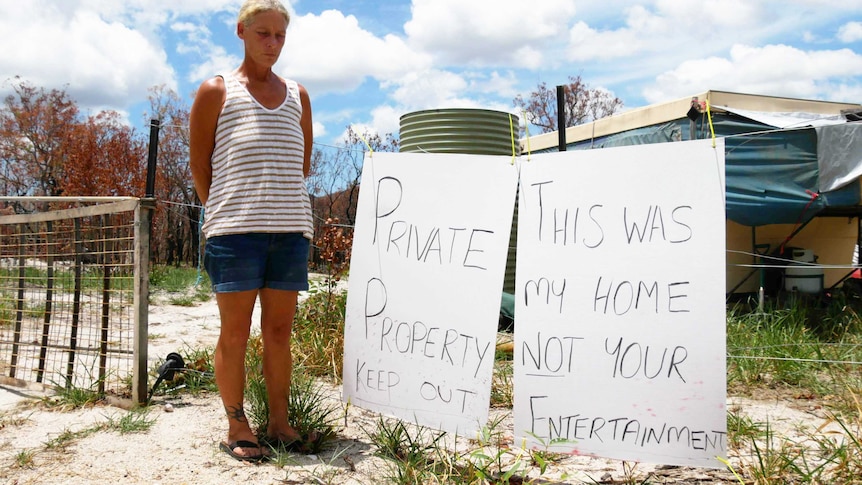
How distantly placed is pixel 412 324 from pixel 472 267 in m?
0.34

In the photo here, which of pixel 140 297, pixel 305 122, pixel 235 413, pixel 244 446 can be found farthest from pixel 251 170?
pixel 140 297

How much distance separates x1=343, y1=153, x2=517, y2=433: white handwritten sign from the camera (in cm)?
246

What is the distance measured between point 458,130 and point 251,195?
9.96 ft

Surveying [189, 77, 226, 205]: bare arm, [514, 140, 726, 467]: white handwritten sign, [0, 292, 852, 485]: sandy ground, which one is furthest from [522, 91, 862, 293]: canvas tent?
[189, 77, 226, 205]: bare arm

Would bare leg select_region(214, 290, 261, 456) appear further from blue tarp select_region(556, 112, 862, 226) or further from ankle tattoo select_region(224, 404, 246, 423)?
blue tarp select_region(556, 112, 862, 226)

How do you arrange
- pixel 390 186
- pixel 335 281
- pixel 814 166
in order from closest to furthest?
pixel 390 186 < pixel 335 281 < pixel 814 166

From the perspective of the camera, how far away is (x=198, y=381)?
13.1 ft

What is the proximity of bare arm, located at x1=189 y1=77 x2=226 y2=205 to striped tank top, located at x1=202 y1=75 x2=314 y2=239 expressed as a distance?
0.03 metres

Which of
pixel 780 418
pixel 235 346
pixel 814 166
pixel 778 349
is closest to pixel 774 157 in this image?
pixel 814 166

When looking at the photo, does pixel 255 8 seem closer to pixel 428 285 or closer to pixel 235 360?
pixel 428 285

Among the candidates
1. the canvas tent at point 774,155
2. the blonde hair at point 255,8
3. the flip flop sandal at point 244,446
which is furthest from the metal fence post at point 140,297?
the canvas tent at point 774,155

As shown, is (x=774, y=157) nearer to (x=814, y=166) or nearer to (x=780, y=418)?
(x=814, y=166)

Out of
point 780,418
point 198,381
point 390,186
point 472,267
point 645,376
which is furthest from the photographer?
point 198,381

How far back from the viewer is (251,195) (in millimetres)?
2641
